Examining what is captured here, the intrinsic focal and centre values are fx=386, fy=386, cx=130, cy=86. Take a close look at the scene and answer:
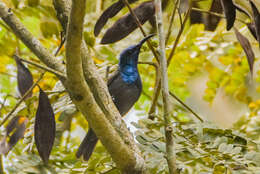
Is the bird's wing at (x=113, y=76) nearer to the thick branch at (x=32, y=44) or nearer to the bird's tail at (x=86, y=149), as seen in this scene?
the bird's tail at (x=86, y=149)

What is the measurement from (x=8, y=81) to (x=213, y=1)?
1.27m

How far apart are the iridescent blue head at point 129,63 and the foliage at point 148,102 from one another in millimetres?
42

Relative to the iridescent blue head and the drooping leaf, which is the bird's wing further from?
the drooping leaf

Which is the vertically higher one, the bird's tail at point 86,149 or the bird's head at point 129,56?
the bird's head at point 129,56

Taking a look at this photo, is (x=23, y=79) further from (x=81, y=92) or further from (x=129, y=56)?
(x=129, y=56)

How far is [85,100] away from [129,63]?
1.12 m

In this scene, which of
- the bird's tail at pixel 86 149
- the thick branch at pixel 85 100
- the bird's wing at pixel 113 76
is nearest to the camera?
the thick branch at pixel 85 100

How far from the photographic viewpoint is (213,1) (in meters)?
1.38

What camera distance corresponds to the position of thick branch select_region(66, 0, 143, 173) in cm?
82

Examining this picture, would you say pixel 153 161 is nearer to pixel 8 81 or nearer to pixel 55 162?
pixel 55 162

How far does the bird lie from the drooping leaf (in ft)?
1.58

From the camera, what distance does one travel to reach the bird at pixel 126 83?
1.92 meters

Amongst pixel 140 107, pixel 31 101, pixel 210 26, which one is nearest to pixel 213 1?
pixel 210 26

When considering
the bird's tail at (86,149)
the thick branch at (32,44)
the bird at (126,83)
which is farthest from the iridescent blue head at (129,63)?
the thick branch at (32,44)
